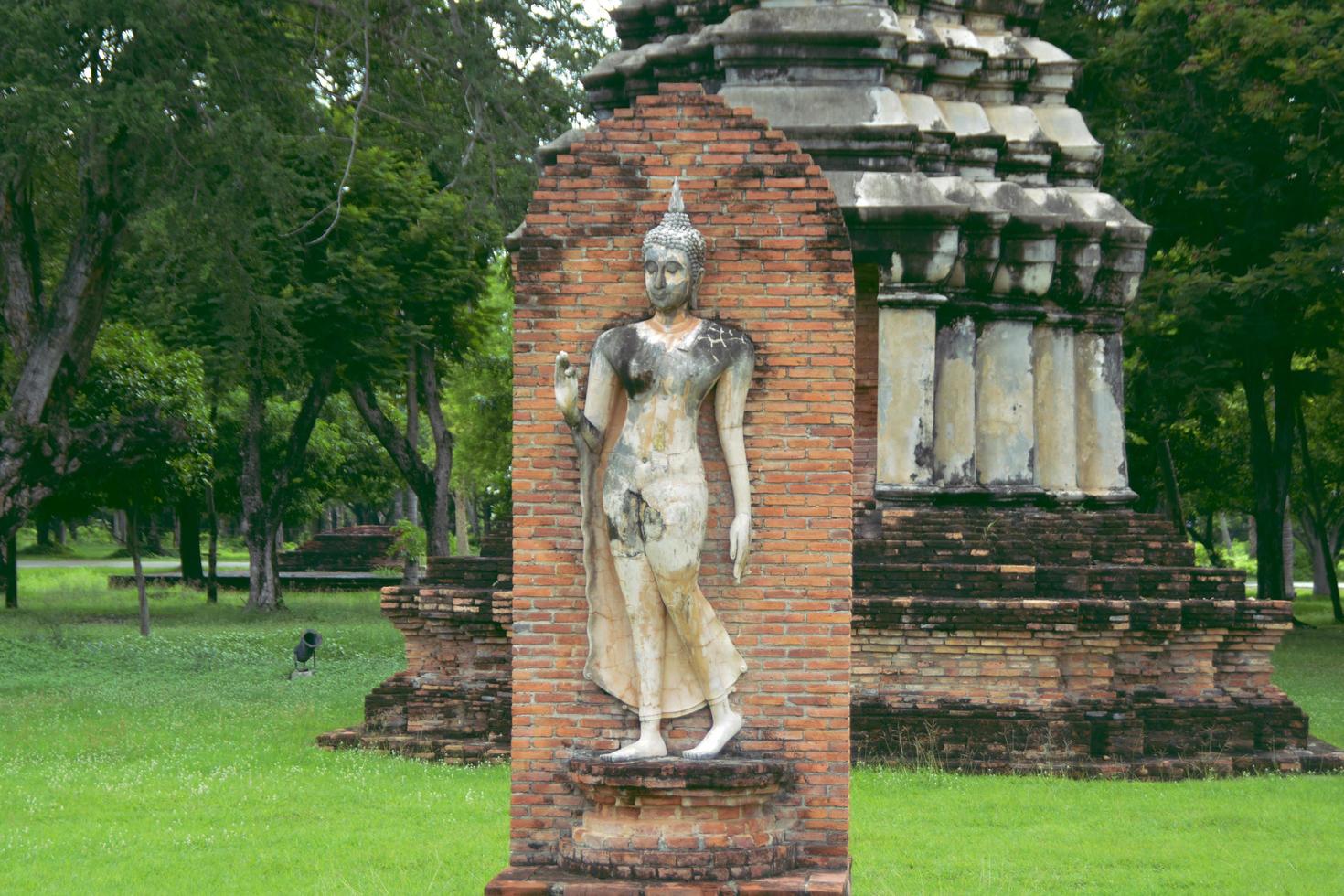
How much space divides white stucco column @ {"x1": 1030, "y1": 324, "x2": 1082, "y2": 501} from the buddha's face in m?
8.52

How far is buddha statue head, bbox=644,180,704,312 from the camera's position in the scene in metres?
7.95

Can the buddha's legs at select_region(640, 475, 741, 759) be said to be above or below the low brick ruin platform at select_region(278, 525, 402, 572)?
above

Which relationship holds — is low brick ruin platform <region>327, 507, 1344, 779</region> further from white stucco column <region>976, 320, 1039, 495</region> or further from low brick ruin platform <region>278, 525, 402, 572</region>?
low brick ruin platform <region>278, 525, 402, 572</region>

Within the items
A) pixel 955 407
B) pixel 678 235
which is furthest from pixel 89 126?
pixel 678 235

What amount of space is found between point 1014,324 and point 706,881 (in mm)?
8877

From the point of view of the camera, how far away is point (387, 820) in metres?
11.3

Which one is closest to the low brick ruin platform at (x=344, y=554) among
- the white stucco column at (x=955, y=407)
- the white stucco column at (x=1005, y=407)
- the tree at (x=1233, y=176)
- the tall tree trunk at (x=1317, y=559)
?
the tall tree trunk at (x=1317, y=559)

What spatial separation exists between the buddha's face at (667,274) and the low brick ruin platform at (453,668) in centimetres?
599

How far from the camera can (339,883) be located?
9.62m

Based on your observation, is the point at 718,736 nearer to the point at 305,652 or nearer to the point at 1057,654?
the point at 1057,654

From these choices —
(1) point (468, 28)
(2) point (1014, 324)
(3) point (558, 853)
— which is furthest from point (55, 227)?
(3) point (558, 853)

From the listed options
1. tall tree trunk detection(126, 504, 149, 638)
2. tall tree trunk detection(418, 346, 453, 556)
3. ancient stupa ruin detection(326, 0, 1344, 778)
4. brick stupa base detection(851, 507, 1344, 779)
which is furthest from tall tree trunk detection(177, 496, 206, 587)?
brick stupa base detection(851, 507, 1344, 779)

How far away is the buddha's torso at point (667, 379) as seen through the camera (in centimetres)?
789

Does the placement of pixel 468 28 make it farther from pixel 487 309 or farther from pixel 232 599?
pixel 232 599
